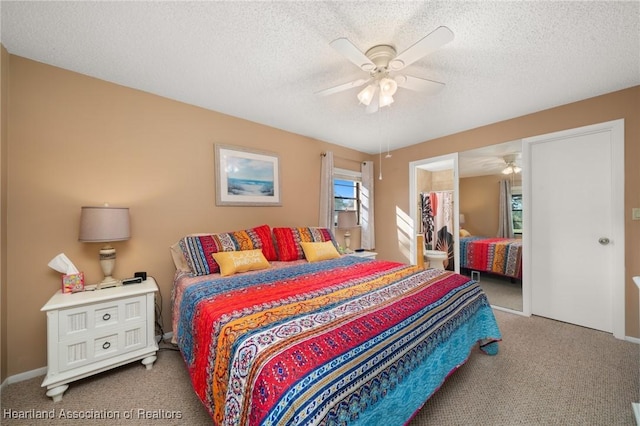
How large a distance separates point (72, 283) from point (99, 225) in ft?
1.61

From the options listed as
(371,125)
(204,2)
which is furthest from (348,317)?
(371,125)

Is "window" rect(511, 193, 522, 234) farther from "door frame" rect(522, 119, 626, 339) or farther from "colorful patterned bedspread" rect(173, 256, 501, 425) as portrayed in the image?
"colorful patterned bedspread" rect(173, 256, 501, 425)

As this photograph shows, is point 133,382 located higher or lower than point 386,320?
lower

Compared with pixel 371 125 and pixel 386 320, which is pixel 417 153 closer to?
pixel 371 125

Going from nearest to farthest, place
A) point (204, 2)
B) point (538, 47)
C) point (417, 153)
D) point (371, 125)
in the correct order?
point (204, 2) → point (538, 47) → point (371, 125) → point (417, 153)

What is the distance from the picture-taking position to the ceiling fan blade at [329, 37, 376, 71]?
4.61 ft

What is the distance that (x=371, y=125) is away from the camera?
3.37 m

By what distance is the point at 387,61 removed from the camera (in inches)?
70.1

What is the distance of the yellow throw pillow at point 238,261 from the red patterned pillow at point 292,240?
412 mm

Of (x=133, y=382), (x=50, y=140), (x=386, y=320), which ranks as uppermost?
(x=50, y=140)

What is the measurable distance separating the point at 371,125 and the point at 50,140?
3243 millimetres

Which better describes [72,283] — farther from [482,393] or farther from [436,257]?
[436,257]

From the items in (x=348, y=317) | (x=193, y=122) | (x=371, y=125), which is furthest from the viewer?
(x=371, y=125)

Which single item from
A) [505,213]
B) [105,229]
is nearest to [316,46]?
[105,229]
